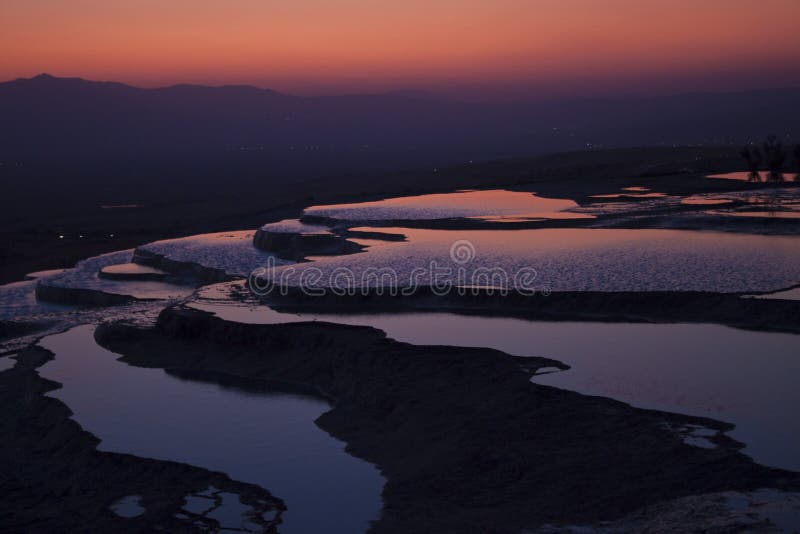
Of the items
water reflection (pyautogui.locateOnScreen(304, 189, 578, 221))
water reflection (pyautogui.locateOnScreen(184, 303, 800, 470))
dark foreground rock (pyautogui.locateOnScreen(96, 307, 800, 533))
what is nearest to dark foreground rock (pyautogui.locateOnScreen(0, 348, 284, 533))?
dark foreground rock (pyautogui.locateOnScreen(96, 307, 800, 533))

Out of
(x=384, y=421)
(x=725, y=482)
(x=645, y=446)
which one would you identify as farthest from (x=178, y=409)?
(x=725, y=482)

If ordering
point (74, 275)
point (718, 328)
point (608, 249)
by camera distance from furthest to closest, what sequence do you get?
point (74, 275)
point (608, 249)
point (718, 328)

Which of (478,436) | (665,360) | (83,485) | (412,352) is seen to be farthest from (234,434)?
(665,360)

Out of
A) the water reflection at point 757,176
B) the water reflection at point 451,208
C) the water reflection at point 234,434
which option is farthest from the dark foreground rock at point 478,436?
the water reflection at point 757,176

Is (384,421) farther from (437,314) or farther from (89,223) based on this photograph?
(89,223)

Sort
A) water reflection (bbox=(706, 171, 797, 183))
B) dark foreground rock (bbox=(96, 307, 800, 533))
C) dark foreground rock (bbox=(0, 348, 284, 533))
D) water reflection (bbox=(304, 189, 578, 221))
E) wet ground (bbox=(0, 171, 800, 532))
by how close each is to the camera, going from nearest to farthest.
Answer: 1. dark foreground rock (bbox=(96, 307, 800, 533))
2. dark foreground rock (bbox=(0, 348, 284, 533))
3. wet ground (bbox=(0, 171, 800, 532))
4. water reflection (bbox=(304, 189, 578, 221))
5. water reflection (bbox=(706, 171, 797, 183))

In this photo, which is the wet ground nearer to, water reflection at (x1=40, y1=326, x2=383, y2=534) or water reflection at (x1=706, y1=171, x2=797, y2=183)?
water reflection at (x1=40, y1=326, x2=383, y2=534)
